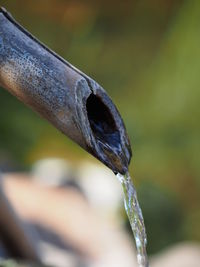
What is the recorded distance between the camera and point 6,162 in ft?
15.2

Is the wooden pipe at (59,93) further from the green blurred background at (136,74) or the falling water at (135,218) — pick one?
the green blurred background at (136,74)

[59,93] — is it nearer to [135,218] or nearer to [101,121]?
[101,121]

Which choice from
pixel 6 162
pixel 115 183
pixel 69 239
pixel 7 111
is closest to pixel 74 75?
pixel 69 239

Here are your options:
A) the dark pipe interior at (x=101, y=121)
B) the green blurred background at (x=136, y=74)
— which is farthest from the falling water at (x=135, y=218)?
the green blurred background at (x=136, y=74)

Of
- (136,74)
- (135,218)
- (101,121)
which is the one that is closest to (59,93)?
(101,121)

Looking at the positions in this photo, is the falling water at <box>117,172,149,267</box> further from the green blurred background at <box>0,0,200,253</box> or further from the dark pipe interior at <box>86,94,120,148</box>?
the green blurred background at <box>0,0,200,253</box>

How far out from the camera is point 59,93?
1261 millimetres

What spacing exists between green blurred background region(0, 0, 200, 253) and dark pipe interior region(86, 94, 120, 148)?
23.4ft

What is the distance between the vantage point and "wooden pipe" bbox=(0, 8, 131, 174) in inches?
49.6

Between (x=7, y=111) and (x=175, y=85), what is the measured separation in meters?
1.89

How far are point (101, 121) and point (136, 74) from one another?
8040 mm

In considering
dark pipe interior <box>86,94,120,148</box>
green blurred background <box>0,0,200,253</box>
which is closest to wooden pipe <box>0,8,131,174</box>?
dark pipe interior <box>86,94,120,148</box>

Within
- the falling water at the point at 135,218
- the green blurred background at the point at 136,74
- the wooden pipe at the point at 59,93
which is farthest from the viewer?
the green blurred background at the point at 136,74

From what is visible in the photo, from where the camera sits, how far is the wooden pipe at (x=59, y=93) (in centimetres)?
126
